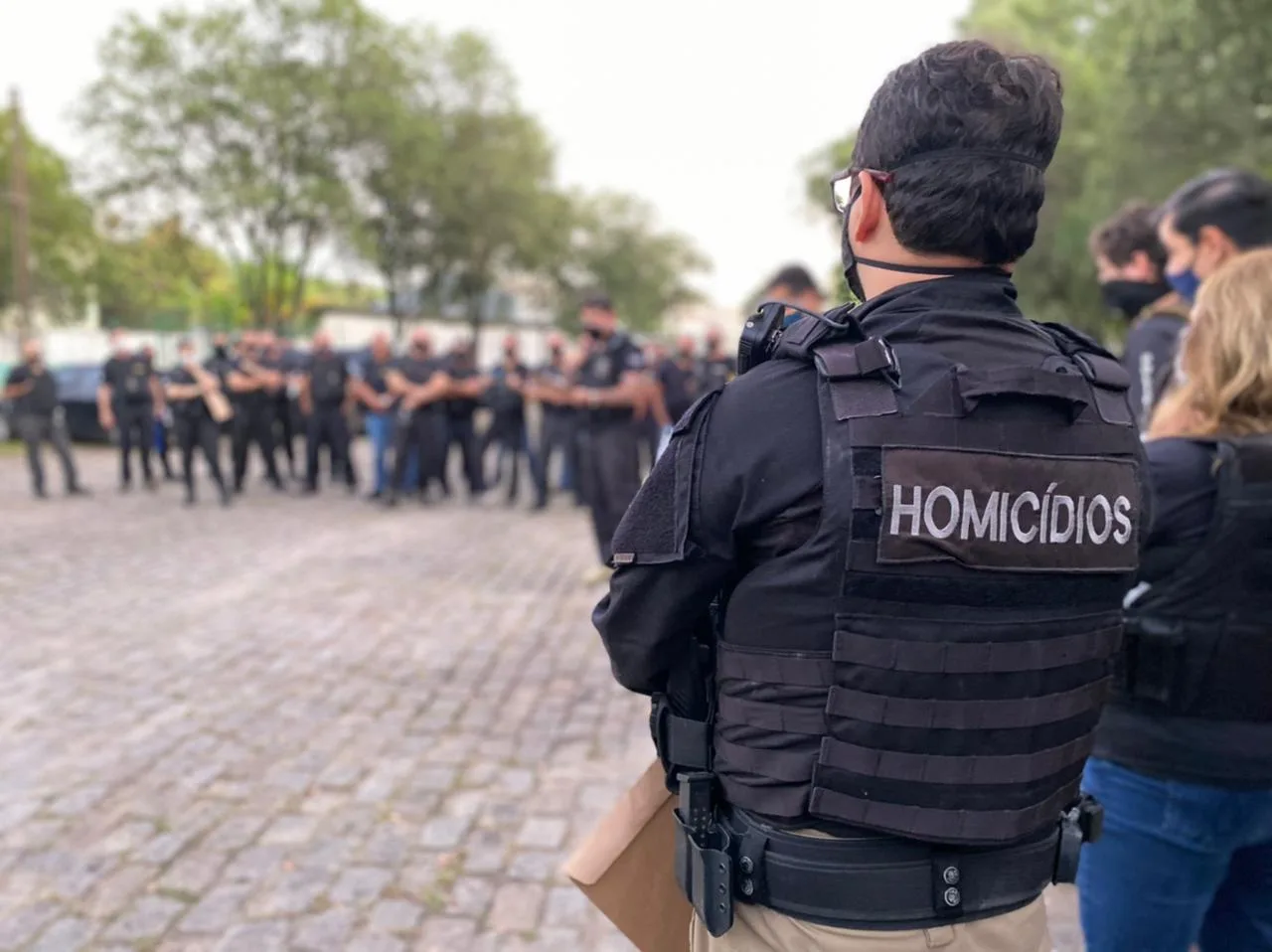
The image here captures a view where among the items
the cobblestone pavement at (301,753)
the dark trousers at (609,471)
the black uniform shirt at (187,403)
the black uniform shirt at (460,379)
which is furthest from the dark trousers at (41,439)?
the dark trousers at (609,471)

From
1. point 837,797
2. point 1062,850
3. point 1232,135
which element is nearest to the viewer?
point 837,797

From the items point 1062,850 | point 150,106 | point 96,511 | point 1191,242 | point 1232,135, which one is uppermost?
point 150,106

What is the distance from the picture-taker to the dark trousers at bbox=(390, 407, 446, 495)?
12.5 meters

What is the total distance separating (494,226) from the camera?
1419 inches

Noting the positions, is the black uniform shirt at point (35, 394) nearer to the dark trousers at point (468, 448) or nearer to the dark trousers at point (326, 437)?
the dark trousers at point (326, 437)

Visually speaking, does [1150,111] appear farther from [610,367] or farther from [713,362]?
[610,367]

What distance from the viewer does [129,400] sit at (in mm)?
13547

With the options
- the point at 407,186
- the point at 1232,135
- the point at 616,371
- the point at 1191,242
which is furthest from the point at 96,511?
the point at 407,186

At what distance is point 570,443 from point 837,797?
1122cm

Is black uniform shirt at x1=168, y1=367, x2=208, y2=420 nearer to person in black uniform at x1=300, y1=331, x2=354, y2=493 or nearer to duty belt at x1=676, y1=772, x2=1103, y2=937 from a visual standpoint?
person in black uniform at x1=300, y1=331, x2=354, y2=493

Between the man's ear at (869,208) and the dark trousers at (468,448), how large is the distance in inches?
460

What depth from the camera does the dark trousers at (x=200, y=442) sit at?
12.3 m

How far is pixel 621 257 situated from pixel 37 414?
5074 centimetres

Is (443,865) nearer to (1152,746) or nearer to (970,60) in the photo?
(1152,746)
